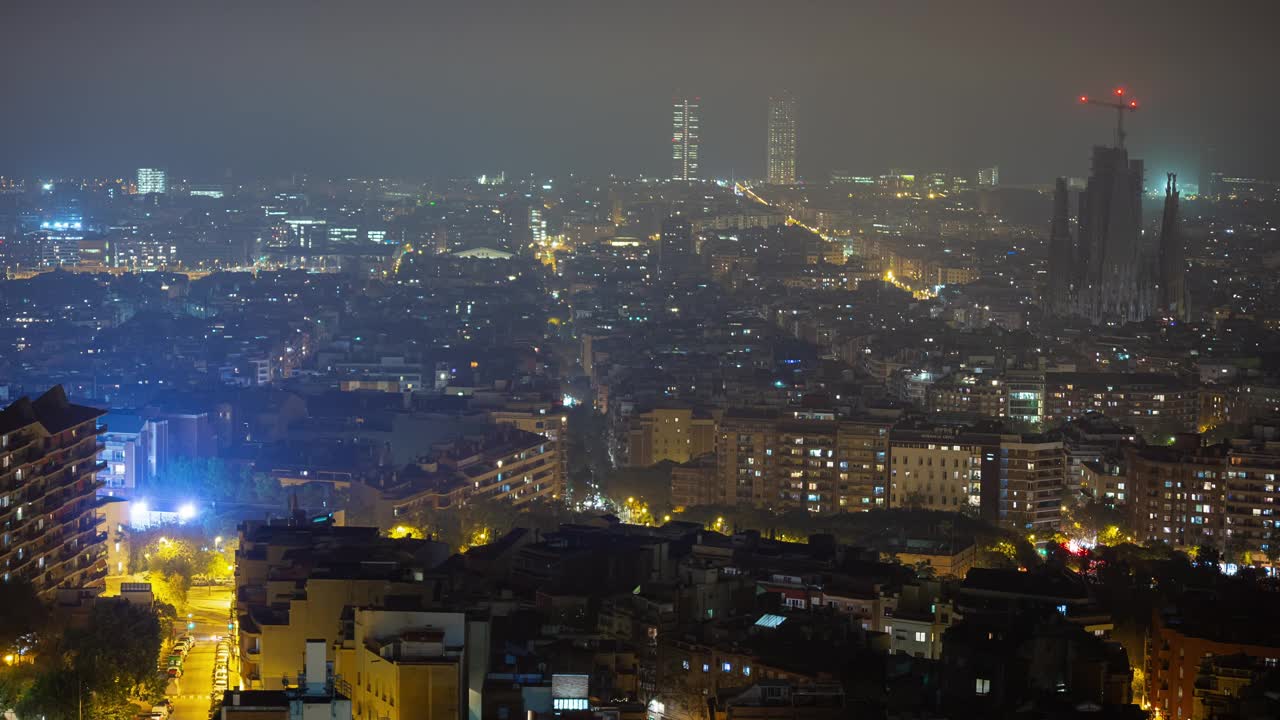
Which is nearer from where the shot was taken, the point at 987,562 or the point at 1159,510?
the point at 987,562

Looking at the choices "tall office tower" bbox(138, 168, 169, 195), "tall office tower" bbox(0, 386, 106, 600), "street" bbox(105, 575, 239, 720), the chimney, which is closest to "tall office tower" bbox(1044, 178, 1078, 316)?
"tall office tower" bbox(0, 386, 106, 600)

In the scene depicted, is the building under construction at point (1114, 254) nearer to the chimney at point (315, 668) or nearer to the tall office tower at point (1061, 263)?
the tall office tower at point (1061, 263)

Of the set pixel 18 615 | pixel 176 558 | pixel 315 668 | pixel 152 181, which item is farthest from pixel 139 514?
pixel 152 181

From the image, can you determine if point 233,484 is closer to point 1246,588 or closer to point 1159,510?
point 1159,510

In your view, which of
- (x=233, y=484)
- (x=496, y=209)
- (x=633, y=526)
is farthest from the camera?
(x=496, y=209)

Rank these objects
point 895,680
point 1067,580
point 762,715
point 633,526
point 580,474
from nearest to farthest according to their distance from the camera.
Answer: point 762,715 < point 895,680 < point 1067,580 < point 633,526 < point 580,474

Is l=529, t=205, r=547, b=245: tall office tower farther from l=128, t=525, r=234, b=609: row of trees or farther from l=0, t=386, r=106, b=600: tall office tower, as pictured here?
l=0, t=386, r=106, b=600: tall office tower

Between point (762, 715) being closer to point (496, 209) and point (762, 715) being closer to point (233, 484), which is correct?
point (233, 484)

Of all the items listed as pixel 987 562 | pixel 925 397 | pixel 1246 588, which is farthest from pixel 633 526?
pixel 925 397
